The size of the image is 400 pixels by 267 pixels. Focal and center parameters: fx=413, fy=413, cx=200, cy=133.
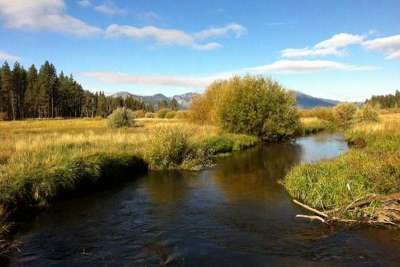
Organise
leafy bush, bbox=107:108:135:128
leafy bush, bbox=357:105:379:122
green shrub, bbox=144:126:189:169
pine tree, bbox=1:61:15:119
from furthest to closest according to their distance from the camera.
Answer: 1. pine tree, bbox=1:61:15:119
2. leafy bush, bbox=357:105:379:122
3. leafy bush, bbox=107:108:135:128
4. green shrub, bbox=144:126:189:169

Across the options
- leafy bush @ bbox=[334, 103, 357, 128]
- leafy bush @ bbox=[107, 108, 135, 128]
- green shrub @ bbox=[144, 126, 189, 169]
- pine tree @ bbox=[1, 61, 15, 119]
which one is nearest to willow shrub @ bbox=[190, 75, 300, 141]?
leafy bush @ bbox=[107, 108, 135, 128]

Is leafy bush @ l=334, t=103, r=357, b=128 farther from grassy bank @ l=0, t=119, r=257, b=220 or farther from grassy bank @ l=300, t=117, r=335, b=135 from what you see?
grassy bank @ l=0, t=119, r=257, b=220

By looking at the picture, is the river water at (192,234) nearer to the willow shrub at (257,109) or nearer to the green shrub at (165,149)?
the green shrub at (165,149)

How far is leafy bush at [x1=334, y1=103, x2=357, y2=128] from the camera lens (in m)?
75.1

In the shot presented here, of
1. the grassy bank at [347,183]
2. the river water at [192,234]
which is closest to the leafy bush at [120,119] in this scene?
the river water at [192,234]

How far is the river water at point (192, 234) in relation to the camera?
35.8 feet

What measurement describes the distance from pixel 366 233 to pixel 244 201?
5675 millimetres

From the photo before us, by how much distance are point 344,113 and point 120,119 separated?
42524 mm

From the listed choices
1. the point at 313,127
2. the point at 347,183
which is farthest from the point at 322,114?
the point at 347,183

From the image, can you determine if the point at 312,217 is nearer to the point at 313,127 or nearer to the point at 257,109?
the point at 257,109

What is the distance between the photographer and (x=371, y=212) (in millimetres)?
13867

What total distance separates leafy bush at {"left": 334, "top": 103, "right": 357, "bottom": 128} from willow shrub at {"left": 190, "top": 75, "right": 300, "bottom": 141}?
31944 millimetres

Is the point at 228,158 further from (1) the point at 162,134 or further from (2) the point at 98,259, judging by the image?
(2) the point at 98,259

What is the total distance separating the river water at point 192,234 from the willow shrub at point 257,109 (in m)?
25.2
